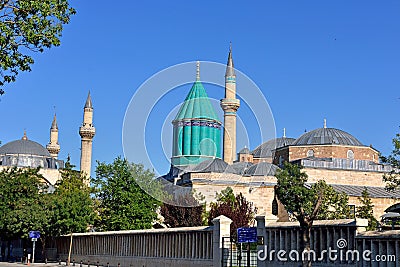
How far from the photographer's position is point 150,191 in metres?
40.8

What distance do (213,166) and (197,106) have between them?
308 inches

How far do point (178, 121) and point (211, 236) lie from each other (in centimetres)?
3906

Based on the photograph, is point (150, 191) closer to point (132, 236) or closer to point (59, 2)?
point (132, 236)

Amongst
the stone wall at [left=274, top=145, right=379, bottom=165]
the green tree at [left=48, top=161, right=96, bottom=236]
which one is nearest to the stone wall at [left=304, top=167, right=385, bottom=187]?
Answer: the stone wall at [left=274, top=145, right=379, bottom=165]

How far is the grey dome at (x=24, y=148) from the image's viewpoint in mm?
73625

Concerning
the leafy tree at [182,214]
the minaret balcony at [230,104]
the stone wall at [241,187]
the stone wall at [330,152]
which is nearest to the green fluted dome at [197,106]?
the minaret balcony at [230,104]

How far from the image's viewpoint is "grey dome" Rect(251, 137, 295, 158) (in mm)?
68938

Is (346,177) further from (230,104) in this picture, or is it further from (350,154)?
(230,104)

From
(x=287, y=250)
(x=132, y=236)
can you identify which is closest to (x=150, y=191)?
(x=132, y=236)

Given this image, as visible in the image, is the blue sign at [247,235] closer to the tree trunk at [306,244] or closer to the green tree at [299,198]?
the green tree at [299,198]

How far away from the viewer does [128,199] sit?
1559 inches

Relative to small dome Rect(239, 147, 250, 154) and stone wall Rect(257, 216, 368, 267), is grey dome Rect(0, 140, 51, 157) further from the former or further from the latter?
stone wall Rect(257, 216, 368, 267)

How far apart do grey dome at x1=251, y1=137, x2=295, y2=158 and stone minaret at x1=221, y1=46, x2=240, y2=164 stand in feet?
28.2

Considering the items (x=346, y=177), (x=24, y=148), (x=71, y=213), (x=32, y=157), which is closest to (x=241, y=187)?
(x=346, y=177)
